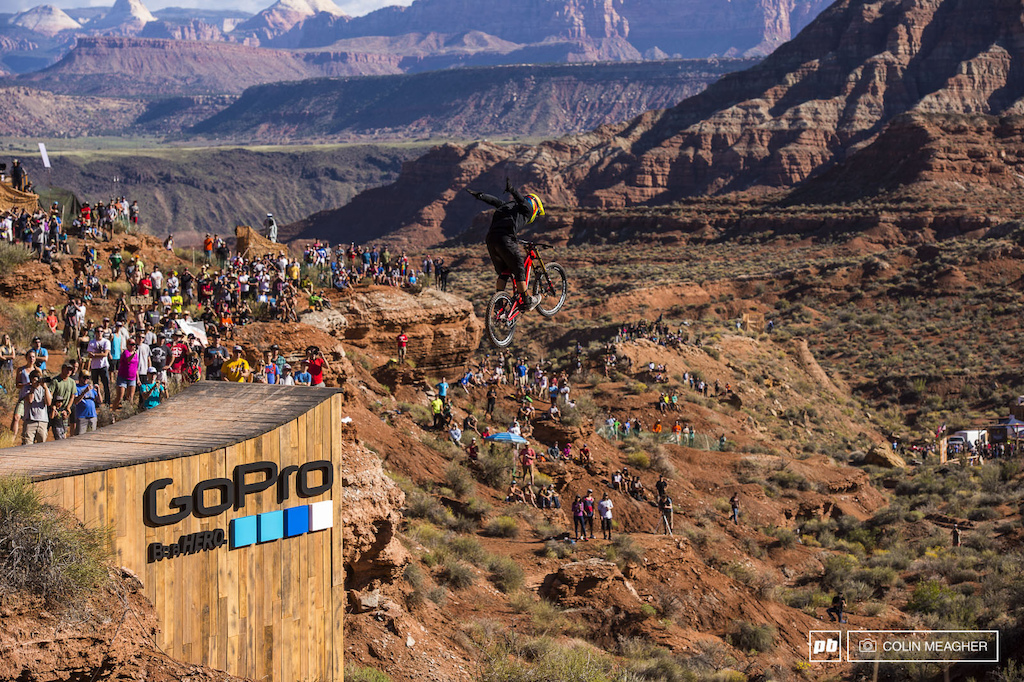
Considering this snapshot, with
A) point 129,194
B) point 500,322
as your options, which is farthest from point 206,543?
point 129,194

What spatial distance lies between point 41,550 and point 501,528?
15015mm

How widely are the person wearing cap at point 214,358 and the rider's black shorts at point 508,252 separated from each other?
6.51 meters

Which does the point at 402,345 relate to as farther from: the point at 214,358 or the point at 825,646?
the point at 825,646

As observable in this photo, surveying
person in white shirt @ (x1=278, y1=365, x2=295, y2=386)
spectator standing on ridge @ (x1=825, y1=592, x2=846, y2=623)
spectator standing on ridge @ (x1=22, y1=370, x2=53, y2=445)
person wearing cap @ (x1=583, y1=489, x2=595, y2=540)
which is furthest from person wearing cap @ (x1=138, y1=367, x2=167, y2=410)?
spectator standing on ridge @ (x1=825, y1=592, x2=846, y2=623)

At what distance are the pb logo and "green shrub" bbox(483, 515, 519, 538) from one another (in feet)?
21.3

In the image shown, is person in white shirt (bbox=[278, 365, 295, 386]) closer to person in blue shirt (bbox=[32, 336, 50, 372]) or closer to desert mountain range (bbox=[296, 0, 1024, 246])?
person in blue shirt (bbox=[32, 336, 50, 372])

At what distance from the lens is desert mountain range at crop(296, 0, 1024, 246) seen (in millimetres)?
135750

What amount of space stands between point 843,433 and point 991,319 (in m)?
21.9

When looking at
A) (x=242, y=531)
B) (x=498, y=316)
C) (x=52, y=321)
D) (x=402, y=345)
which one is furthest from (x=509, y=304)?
(x=402, y=345)

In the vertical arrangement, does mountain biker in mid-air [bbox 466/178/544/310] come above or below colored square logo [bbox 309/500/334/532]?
above

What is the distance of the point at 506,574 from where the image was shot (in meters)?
20.6

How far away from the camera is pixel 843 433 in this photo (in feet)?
158

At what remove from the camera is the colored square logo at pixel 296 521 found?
12.2 meters

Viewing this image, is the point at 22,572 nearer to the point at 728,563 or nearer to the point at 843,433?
the point at 728,563
